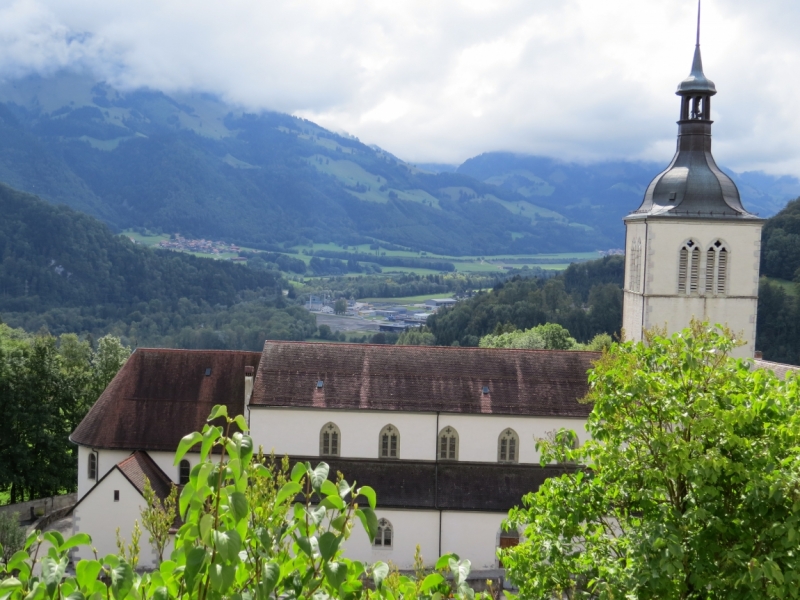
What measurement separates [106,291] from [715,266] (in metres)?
149

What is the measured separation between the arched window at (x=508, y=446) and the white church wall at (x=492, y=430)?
4.8 inches

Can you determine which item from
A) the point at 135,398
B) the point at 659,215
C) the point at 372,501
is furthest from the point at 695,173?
the point at 372,501

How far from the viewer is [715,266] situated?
31.9 m

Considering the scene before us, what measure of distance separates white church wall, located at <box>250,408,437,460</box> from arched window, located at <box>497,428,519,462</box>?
8.24 ft

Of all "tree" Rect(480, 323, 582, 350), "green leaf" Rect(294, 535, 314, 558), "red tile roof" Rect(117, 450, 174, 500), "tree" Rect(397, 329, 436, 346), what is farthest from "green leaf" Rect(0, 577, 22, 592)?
"tree" Rect(397, 329, 436, 346)

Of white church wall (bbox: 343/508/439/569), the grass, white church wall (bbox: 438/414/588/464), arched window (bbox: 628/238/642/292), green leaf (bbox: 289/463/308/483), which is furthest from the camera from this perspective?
Result: the grass

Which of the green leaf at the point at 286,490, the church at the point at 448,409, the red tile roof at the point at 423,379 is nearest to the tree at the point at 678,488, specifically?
the green leaf at the point at 286,490

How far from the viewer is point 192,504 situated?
5.72m

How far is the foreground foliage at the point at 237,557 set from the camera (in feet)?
18.1

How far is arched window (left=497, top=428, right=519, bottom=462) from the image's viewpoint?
31531 mm

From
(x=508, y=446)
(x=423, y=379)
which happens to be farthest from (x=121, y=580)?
(x=508, y=446)

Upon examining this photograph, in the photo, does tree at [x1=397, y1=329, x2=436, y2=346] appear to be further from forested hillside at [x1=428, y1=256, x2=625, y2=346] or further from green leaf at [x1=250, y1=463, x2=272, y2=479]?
green leaf at [x1=250, y1=463, x2=272, y2=479]

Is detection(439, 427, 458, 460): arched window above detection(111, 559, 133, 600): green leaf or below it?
below

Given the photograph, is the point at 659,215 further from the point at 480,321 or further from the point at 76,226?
the point at 76,226
